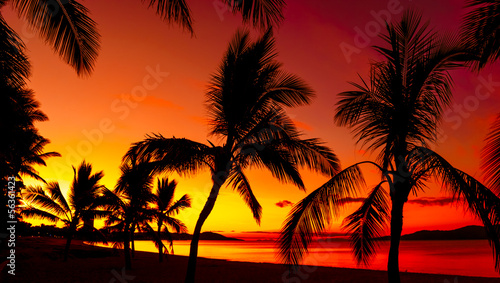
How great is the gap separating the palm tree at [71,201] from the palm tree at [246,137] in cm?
947

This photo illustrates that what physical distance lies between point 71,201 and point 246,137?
Result: 14.6 meters

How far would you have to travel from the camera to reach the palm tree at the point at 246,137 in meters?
9.25

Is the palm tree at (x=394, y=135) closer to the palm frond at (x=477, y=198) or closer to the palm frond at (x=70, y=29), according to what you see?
the palm frond at (x=477, y=198)

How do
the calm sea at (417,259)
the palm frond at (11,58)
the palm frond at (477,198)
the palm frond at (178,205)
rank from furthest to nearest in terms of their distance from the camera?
the calm sea at (417,259)
the palm frond at (178,205)
the palm frond at (477,198)
the palm frond at (11,58)

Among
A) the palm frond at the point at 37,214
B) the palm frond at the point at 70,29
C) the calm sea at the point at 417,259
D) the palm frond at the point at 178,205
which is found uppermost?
the palm frond at the point at 70,29

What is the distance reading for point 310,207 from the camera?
6.21 m

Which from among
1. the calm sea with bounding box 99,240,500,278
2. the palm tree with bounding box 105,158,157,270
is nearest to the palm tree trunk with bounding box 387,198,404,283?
the palm tree with bounding box 105,158,157,270

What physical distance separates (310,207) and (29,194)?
1647 cm

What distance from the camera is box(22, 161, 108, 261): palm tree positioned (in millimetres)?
18109

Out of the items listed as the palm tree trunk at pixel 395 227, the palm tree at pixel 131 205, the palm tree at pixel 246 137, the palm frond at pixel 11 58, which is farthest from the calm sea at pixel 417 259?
the palm frond at pixel 11 58

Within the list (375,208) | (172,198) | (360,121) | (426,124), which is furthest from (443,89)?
(172,198)

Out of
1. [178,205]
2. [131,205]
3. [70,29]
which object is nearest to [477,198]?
[70,29]

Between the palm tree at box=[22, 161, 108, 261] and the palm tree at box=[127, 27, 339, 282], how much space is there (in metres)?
9.47

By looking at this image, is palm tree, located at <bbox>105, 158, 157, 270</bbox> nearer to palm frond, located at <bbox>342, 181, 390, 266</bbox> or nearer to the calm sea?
palm frond, located at <bbox>342, 181, 390, 266</bbox>
